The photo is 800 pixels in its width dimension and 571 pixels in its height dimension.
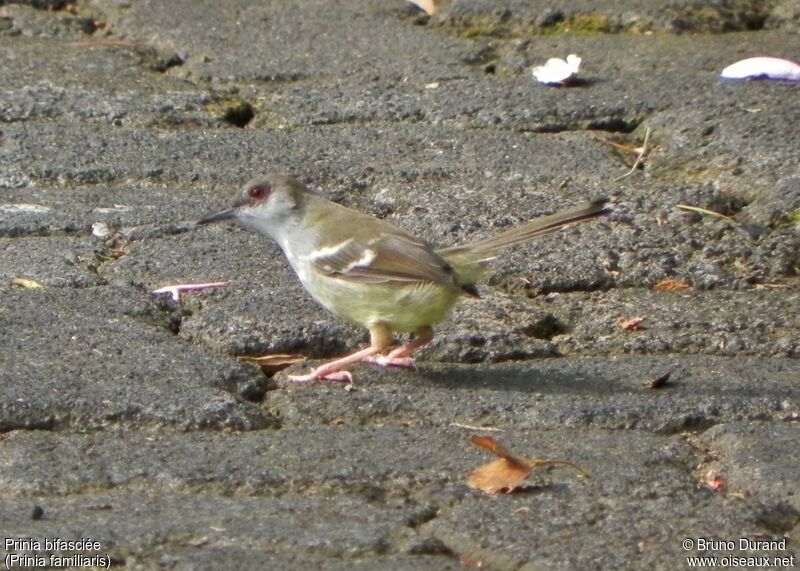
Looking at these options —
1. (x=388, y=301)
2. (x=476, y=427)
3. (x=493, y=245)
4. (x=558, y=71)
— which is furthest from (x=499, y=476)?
(x=558, y=71)

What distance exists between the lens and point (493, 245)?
4781mm

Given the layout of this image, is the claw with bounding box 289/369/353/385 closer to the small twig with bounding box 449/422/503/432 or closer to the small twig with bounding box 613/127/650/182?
the small twig with bounding box 449/422/503/432

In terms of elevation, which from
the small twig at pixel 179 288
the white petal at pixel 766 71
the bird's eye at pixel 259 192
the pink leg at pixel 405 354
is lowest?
the pink leg at pixel 405 354

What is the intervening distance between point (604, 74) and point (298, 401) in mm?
3126

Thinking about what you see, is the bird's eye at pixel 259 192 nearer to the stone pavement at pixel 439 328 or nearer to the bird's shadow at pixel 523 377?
the stone pavement at pixel 439 328

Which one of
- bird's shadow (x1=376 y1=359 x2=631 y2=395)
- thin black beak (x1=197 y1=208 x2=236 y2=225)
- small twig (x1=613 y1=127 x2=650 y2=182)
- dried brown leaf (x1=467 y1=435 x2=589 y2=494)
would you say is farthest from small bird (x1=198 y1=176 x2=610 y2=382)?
small twig (x1=613 y1=127 x2=650 y2=182)

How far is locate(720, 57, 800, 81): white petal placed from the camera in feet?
21.5

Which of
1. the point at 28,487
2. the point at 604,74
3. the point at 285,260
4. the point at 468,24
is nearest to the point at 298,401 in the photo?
the point at 28,487

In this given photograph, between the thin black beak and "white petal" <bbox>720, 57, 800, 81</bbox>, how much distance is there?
2570mm

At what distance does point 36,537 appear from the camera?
3172 millimetres

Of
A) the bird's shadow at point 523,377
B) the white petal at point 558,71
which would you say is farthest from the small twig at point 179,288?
the white petal at point 558,71

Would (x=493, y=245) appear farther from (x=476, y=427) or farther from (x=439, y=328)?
(x=476, y=427)

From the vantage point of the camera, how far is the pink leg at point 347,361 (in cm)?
427

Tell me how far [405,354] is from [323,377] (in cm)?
38
